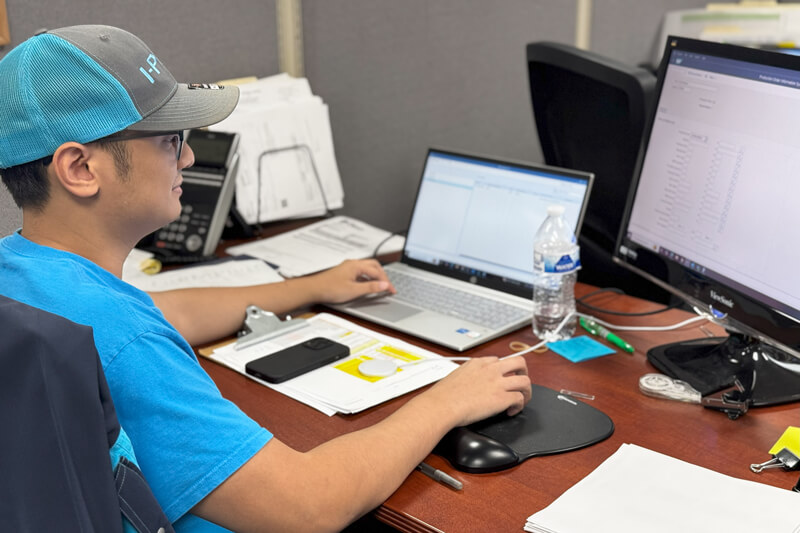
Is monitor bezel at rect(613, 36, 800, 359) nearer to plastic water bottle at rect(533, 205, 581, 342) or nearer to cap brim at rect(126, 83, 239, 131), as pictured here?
plastic water bottle at rect(533, 205, 581, 342)

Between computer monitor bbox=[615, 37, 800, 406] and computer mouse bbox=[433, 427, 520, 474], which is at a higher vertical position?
computer monitor bbox=[615, 37, 800, 406]

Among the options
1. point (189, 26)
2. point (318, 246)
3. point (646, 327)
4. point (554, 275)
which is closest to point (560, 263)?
point (554, 275)

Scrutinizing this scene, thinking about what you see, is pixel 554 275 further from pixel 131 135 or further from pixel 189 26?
pixel 189 26

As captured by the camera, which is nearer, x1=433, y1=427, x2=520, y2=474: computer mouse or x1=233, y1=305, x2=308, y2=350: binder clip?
x1=433, y1=427, x2=520, y2=474: computer mouse

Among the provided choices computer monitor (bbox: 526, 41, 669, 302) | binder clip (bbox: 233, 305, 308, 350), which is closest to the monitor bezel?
computer monitor (bbox: 526, 41, 669, 302)

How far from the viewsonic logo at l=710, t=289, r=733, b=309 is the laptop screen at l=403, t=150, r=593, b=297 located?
10.4 inches

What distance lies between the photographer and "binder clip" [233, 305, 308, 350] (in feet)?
4.30

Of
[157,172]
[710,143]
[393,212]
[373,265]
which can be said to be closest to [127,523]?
[157,172]

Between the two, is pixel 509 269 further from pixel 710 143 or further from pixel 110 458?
pixel 110 458

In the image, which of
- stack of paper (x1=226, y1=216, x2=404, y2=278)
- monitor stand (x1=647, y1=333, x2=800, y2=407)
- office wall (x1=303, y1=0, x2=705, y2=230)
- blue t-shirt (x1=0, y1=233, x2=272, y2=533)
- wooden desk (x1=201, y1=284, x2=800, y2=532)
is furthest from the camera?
office wall (x1=303, y1=0, x2=705, y2=230)

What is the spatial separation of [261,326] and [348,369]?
0.20 meters

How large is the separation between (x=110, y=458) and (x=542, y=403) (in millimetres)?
584

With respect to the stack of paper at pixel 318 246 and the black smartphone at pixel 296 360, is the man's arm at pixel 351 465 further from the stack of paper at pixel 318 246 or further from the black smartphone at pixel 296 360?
the stack of paper at pixel 318 246

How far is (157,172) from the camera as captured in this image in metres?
0.88
